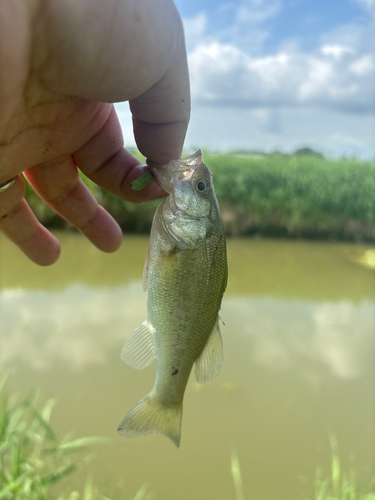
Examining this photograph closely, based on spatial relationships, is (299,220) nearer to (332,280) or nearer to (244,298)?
(332,280)

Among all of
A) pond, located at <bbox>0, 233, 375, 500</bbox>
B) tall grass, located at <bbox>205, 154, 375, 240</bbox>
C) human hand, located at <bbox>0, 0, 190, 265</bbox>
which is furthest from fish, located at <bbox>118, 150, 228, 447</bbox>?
tall grass, located at <bbox>205, 154, 375, 240</bbox>

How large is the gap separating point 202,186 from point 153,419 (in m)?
0.83

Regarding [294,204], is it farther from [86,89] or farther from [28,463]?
[86,89]

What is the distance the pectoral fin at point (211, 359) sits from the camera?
4.40 ft

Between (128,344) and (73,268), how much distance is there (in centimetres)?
695

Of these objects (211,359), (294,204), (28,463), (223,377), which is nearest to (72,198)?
(211,359)

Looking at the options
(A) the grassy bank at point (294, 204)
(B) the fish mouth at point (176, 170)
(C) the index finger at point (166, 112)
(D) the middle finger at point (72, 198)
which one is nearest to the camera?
(C) the index finger at point (166, 112)

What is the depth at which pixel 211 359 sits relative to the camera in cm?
135

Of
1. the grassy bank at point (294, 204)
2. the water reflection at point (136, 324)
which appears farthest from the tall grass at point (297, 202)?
the water reflection at point (136, 324)

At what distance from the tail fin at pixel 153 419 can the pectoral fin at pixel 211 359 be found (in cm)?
14

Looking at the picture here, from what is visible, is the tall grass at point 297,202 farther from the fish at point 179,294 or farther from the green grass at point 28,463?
the fish at point 179,294

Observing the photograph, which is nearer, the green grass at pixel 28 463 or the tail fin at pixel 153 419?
the tail fin at pixel 153 419

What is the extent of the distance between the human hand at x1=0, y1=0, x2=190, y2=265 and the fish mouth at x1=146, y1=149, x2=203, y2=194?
0.17 feet

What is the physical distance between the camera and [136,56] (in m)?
1.09
